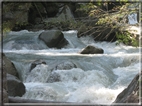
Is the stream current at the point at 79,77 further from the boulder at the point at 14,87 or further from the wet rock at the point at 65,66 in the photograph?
the boulder at the point at 14,87

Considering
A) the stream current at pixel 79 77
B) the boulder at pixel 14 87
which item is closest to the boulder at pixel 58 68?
the stream current at pixel 79 77

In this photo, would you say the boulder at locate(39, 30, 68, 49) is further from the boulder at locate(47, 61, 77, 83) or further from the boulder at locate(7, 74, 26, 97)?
the boulder at locate(7, 74, 26, 97)

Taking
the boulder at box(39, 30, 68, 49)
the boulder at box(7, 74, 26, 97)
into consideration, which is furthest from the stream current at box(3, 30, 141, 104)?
the boulder at box(39, 30, 68, 49)

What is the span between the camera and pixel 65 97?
15.8 feet

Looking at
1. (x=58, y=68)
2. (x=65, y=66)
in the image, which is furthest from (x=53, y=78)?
(x=65, y=66)

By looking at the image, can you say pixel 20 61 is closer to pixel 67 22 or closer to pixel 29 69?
pixel 29 69

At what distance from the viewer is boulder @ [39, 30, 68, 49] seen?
9.98m

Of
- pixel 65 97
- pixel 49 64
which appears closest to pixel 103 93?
pixel 65 97

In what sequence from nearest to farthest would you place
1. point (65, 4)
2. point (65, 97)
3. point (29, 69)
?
point (65, 4) → point (65, 97) → point (29, 69)

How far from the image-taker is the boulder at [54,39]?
32.7ft

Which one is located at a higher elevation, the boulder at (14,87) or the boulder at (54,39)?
the boulder at (14,87)

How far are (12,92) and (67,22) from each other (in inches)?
110

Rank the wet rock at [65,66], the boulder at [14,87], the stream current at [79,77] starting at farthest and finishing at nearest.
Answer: the wet rock at [65,66] < the stream current at [79,77] < the boulder at [14,87]

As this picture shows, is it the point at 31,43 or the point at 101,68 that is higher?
the point at 101,68
